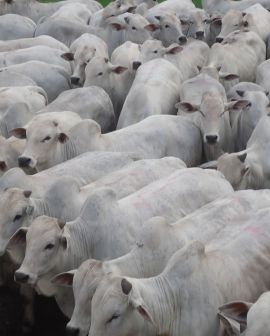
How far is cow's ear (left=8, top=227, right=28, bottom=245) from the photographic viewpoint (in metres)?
6.39

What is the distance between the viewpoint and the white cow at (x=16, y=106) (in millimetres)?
8914

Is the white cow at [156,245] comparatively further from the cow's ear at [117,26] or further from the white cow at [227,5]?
the white cow at [227,5]

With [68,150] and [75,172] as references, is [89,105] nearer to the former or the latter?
[68,150]

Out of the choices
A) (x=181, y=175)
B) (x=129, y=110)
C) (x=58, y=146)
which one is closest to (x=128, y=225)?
(x=181, y=175)

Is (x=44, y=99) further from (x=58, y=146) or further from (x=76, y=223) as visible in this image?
(x=76, y=223)

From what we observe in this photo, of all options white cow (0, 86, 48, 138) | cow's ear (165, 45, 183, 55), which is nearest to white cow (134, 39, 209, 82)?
cow's ear (165, 45, 183, 55)

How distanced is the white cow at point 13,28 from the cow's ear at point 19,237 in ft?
20.8

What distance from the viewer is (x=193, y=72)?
1055cm

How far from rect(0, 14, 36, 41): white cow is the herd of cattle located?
19 millimetres

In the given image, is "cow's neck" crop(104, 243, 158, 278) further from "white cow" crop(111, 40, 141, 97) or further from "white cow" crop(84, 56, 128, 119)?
"white cow" crop(111, 40, 141, 97)

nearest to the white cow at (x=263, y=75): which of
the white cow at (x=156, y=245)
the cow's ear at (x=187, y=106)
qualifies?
the cow's ear at (x=187, y=106)

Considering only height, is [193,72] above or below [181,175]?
below

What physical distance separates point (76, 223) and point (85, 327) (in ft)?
3.67

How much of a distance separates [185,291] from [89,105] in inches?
157
